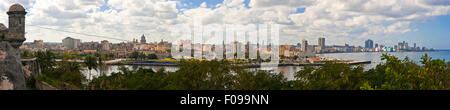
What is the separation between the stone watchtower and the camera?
770cm

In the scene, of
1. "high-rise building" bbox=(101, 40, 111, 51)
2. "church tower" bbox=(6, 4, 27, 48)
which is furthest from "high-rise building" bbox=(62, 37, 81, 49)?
"church tower" bbox=(6, 4, 27, 48)

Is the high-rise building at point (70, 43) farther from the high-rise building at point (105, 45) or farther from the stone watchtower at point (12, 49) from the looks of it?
the stone watchtower at point (12, 49)

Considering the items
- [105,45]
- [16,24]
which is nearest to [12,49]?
[16,24]

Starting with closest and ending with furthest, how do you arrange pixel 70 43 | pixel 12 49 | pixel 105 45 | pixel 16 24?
pixel 12 49 < pixel 16 24 < pixel 70 43 < pixel 105 45

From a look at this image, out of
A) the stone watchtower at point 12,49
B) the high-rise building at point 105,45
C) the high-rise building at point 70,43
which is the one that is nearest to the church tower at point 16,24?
the stone watchtower at point 12,49

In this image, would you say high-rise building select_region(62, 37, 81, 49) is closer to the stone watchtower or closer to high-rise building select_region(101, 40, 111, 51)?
high-rise building select_region(101, 40, 111, 51)

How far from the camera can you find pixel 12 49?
806cm

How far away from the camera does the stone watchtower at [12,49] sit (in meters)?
7.70

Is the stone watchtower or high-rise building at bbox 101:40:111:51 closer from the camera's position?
the stone watchtower

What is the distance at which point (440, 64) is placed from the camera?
483cm

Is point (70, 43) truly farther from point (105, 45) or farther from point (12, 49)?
point (12, 49)

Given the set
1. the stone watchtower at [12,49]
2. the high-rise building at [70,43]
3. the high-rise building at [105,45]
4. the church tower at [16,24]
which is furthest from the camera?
the high-rise building at [105,45]
